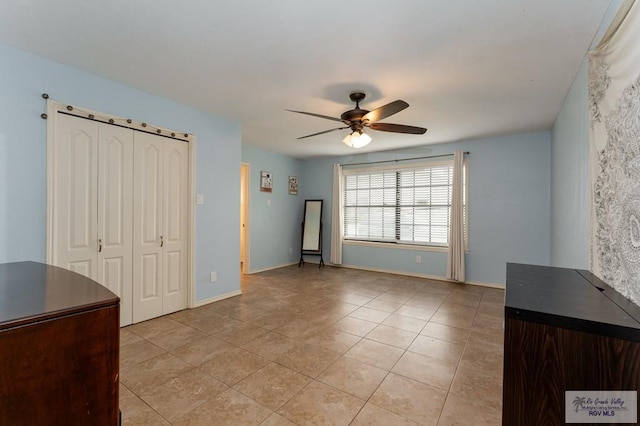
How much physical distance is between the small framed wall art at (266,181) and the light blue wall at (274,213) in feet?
0.24

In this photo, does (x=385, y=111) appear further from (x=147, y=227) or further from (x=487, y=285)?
(x=487, y=285)

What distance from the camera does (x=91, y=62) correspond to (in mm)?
2350

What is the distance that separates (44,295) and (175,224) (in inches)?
93.1

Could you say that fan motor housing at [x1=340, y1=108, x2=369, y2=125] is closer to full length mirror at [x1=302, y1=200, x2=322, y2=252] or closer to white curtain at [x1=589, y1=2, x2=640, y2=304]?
white curtain at [x1=589, y1=2, x2=640, y2=304]

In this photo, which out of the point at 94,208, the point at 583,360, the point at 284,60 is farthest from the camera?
the point at 94,208

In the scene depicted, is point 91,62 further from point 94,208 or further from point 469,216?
point 469,216

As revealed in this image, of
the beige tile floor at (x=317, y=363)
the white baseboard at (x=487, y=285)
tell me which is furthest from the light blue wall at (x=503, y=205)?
the beige tile floor at (x=317, y=363)

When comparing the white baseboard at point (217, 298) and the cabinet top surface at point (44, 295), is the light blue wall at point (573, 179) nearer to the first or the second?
the cabinet top surface at point (44, 295)

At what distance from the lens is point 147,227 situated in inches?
119

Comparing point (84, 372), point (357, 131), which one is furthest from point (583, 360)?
point (357, 131)

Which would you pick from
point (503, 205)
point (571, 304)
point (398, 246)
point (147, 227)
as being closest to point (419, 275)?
point (398, 246)

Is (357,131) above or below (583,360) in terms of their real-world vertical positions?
above

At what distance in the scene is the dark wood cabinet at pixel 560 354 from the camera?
2.73 feet

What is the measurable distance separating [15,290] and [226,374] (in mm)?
1402
